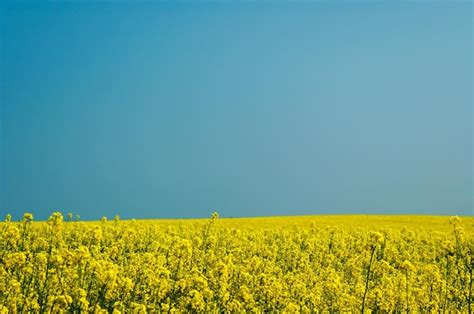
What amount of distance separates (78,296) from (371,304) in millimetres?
5552

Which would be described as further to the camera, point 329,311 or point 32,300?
point 329,311

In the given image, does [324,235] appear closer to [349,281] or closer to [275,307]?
[349,281]

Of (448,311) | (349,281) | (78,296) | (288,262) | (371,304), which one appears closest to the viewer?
(78,296)

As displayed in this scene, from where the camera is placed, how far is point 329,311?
31.8ft

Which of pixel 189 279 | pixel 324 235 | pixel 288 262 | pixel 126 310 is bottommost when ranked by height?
pixel 126 310

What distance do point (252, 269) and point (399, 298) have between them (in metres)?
3.46

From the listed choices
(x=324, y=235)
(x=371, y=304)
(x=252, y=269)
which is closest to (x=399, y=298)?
(x=371, y=304)

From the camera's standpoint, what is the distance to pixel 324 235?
81.1ft

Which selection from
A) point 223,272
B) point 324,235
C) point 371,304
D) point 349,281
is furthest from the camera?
point 324,235

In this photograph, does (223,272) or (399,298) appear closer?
(223,272)

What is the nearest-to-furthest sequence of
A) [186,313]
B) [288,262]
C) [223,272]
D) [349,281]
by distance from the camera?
[186,313] < [223,272] < [349,281] < [288,262]

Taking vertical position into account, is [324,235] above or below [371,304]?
above

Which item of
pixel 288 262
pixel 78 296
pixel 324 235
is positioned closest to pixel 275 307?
pixel 78 296

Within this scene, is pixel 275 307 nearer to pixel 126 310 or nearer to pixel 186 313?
pixel 186 313
